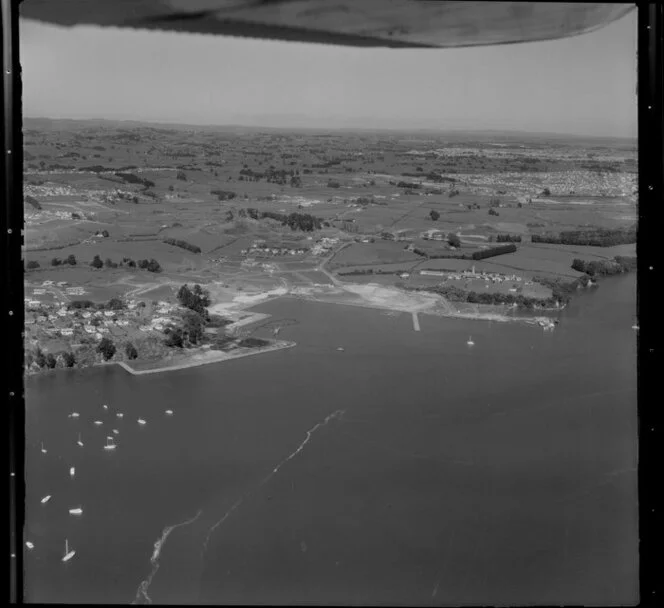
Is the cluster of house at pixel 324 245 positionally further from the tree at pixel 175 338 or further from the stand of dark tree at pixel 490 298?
the tree at pixel 175 338

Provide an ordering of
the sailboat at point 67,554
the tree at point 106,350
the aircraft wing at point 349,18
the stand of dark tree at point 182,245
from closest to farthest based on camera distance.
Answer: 1. the aircraft wing at point 349,18
2. the sailboat at point 67,554
3. the tree at point 106,350
4. the stand of dark tree at point 182,245

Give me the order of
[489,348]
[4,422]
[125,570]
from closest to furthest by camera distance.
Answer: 1. [4,422]
2. [125,570]
3. [489,348]

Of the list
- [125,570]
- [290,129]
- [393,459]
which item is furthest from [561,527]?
[290,129]

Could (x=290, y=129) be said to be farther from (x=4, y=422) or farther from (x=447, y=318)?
(x=4, y=422)

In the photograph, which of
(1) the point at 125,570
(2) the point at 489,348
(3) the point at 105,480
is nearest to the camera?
(1) the point at 125,570

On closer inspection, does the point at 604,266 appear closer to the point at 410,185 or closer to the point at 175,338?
the point at 410,185

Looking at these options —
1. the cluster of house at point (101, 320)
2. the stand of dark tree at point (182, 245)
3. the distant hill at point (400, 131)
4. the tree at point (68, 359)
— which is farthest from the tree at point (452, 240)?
the tree at point (68, 359)

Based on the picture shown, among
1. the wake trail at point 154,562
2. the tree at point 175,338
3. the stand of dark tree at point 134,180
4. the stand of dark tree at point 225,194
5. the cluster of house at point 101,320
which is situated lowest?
the wake trail at point 154,562
